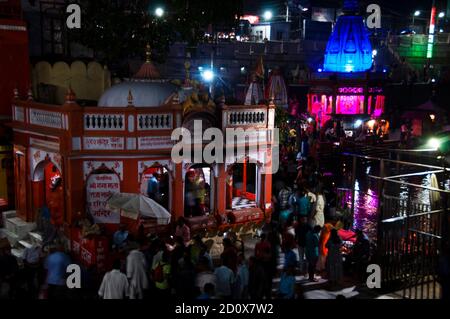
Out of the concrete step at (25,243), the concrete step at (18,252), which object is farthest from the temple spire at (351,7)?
the concrete step at (18,252)

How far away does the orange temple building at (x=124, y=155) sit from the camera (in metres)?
15.6

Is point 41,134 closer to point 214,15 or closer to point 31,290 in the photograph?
point 31,290

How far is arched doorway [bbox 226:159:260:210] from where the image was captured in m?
18.4

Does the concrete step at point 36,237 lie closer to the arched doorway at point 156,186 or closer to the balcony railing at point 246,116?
the arched doorway at point 156,186

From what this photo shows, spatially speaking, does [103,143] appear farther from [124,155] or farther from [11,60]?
[11,60]

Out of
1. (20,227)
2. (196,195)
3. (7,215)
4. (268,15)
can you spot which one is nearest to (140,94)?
(196,195)

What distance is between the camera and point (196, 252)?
40.4ft

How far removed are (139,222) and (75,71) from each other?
1016 cm

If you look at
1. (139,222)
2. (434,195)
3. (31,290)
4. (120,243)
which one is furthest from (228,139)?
(31,290)

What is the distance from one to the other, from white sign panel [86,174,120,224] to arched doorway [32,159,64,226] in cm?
107

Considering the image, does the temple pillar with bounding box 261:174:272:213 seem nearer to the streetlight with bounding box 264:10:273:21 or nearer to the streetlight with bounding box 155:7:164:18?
the streetlight with bounding box 155:7:164:18

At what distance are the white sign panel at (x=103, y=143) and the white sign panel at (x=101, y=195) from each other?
87cm

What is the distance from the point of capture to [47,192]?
59.2ft

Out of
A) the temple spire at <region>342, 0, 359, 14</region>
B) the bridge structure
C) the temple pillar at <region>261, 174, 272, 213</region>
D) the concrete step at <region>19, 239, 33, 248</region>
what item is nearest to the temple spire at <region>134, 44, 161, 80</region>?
the temple pillar at <region>261, 174, 272, 213</region>
